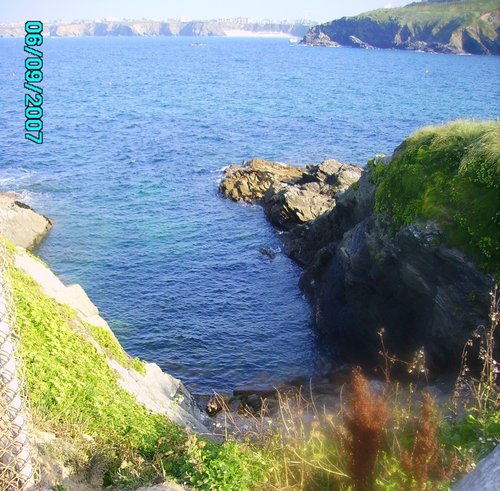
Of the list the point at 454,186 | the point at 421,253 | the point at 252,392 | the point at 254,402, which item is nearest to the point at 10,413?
the point at 421,253

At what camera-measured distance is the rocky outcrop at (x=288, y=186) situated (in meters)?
44.4

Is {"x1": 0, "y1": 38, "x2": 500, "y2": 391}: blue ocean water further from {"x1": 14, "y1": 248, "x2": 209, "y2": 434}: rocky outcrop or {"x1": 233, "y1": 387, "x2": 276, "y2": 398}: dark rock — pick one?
{"x1": 14, "y1": 248, "x2": 209, "y2": 434}: rocky outcrop

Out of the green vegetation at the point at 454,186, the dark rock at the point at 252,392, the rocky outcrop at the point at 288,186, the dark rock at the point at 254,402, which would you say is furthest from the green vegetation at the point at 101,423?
the rocky outcrop at the point at 288,186

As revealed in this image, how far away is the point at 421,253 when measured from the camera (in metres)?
22.7

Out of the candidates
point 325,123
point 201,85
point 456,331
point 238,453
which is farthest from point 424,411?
point 201,85

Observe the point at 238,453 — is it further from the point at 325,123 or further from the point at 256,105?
the point at 256,105

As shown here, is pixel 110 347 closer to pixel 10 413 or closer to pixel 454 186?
pixel 10 413

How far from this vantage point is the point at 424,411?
8375 millimetres

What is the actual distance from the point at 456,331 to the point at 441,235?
3816 millimetres

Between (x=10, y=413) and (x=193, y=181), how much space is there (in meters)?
49.1

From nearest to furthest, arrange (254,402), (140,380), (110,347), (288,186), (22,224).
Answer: (140,380), (110,347), (254,402), (22,224), (288,186)

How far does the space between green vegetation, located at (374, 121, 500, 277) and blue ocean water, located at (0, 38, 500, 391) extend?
10.0m

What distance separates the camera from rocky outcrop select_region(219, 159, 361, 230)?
44.4 m

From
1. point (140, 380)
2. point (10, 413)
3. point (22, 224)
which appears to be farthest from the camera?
point (22, 224)
